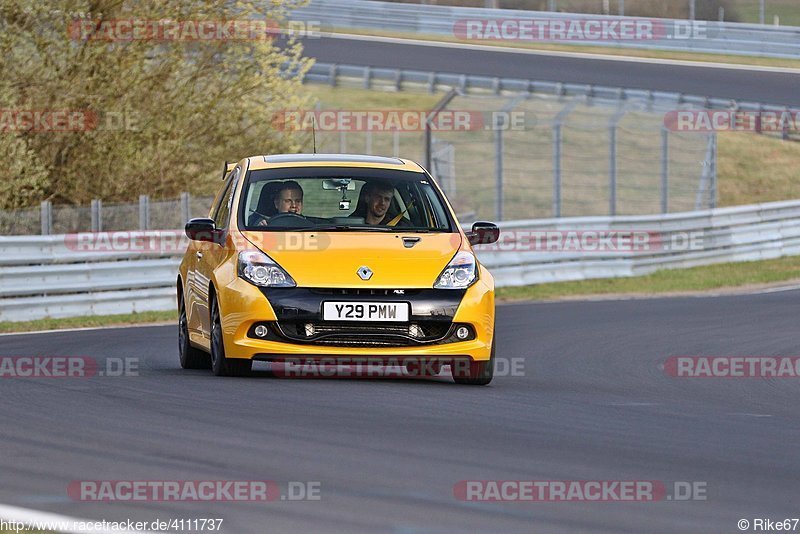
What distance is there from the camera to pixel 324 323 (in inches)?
397

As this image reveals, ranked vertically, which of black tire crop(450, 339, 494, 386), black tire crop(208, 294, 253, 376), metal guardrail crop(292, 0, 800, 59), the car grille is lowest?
metal guardrail crop(292, 0, 800, 59)

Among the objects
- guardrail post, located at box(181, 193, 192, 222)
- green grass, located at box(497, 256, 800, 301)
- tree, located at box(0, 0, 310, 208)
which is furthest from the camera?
green grass, located at box(497, 256, 800, 301)

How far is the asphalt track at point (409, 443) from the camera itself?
580cm

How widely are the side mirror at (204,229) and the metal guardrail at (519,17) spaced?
34006mm

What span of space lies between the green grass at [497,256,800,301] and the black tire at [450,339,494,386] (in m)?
12.7

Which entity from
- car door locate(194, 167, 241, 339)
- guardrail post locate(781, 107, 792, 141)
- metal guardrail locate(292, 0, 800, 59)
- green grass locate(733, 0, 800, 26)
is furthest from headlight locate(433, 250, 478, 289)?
green grass locate(733, 0, 800, 26)

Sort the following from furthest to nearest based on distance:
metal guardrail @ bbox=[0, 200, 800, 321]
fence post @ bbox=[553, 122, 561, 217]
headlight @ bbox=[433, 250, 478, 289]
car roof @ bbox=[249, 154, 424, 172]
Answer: fence post @ bbox=[553, 122, 561, 217], metal guardrail @ bbox=[0, 200, 800, 321], car roof @ bbox=[249, 154, 424, 172], headlight @ bbox=[433, 250, 478, 289]

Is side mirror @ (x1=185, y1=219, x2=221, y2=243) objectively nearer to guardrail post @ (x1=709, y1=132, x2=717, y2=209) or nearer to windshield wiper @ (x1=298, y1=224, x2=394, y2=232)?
windshield wiper @ (x1=298, y1=224, x2=394, y2=232)

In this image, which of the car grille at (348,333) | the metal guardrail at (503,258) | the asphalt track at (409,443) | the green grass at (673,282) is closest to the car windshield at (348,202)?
the car grille at (348,333)

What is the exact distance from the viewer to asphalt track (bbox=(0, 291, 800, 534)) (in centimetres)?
580

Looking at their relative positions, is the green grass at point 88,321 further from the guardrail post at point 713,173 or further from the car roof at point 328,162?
the guardrail post at point 713,173

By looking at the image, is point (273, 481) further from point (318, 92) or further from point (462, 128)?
point (318, 92)

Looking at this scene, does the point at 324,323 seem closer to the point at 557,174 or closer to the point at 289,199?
the point at 289,199

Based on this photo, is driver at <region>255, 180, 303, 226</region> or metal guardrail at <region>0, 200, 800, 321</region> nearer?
driver at <region>255, 180, 303, 226</region>
